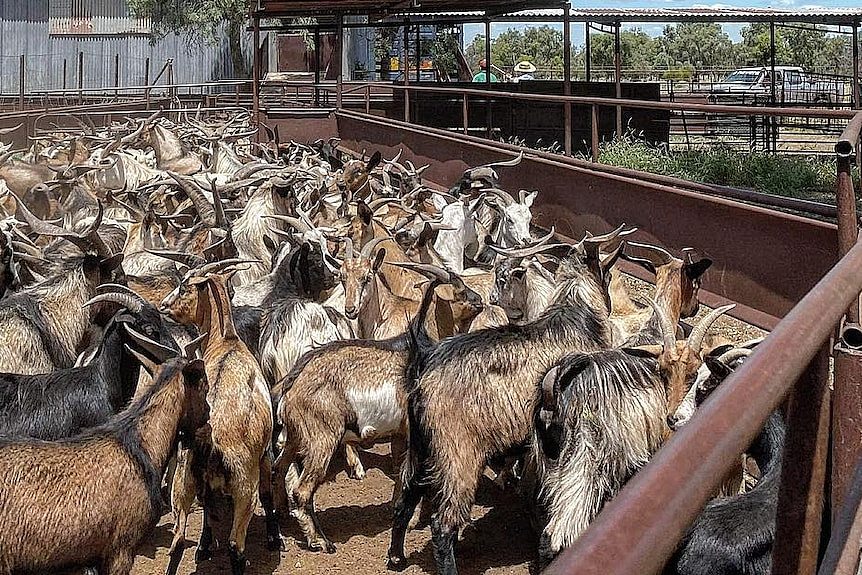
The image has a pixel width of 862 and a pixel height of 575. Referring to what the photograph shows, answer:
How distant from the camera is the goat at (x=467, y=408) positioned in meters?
4.42

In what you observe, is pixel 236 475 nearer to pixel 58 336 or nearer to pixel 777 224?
pixel 58 336

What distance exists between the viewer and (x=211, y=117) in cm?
2052

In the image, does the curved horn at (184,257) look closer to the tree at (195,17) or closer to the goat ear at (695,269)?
the goat ear at (695,269)

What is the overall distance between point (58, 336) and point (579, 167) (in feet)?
14.0

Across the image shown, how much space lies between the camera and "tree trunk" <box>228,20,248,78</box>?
3503 cm

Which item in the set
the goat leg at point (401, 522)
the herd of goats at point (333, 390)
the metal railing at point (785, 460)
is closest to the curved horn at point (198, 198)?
the herd of goats at point (333, 390)

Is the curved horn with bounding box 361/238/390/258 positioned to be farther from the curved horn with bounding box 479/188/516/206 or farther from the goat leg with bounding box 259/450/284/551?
the curved horn with bounding box 479/188/516/206

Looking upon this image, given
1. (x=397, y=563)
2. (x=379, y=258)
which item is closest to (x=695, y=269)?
(x=379, y=258)

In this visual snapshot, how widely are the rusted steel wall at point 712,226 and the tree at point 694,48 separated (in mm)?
72845

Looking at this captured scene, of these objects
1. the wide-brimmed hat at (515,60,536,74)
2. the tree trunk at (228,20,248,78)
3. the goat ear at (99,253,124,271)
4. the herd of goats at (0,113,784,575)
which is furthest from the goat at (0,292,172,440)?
the tree trunk at (228,20,248,78)

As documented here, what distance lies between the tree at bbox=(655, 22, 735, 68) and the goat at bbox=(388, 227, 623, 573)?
7716cm

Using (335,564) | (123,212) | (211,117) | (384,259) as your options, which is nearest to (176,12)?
(211,117)

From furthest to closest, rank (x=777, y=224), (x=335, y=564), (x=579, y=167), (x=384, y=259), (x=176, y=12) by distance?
1. (x=176, y=12)
2. (x=579, y=167)
3. (x=384, y=259)
4. (x=777, y=224)
5. (x=335, y=564)

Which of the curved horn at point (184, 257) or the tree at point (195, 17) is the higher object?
the tree at point (195, 17)
